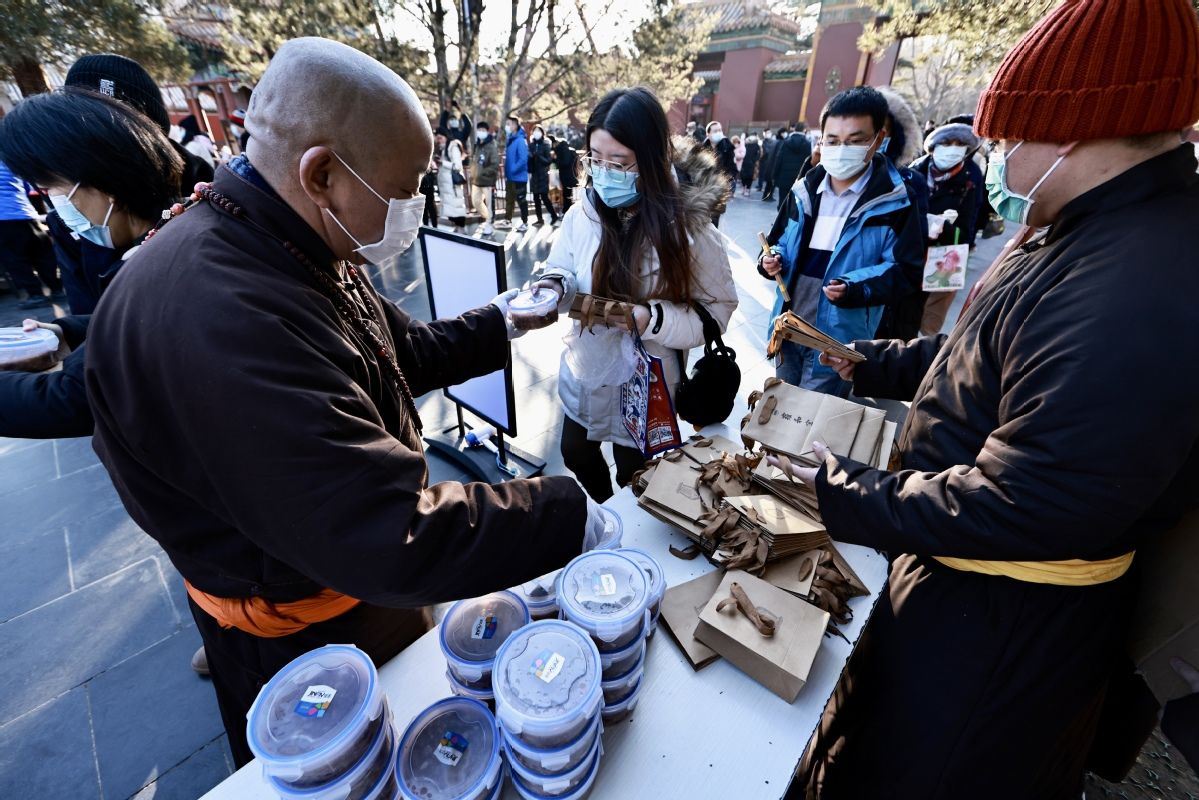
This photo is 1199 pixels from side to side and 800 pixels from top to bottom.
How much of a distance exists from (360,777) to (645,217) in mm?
1906

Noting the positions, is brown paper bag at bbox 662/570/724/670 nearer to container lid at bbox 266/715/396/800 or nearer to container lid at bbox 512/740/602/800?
container lid at bbox 512/740/602/800

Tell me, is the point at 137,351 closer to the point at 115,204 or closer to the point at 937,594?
the point at 115,204

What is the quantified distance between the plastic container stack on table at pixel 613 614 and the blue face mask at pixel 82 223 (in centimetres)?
197

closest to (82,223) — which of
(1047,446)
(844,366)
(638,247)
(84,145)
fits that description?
(84,145)

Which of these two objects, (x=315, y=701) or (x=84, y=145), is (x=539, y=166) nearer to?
(x=84, y=145)

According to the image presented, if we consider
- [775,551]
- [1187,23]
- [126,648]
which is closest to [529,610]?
[775,551]

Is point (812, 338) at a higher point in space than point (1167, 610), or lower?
higher

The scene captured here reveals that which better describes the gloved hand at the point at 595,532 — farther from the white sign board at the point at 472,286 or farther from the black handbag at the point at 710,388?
the white sign board at the point at 472,286

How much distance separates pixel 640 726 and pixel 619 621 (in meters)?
0.29

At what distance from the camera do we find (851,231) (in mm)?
2775

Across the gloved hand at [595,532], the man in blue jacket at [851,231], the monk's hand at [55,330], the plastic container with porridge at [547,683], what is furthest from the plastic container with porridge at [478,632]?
the man in blue jacket at [851,231]

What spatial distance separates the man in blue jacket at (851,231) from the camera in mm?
2684

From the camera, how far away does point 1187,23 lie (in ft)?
3.18

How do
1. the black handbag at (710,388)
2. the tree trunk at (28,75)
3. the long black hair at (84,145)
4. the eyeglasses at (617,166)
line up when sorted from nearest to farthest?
the long black hair at (84,145) → the eyeglasses at (617,166) → the black handbag at (710,388) → the tree trunk at (28,75)
